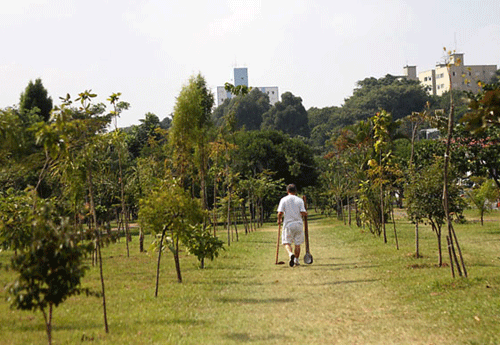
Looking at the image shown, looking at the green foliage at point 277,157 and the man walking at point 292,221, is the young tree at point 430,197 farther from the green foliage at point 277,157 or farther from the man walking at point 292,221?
the green foliage at point 277,157

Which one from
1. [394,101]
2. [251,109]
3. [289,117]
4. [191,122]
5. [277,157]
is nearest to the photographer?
[191,122]

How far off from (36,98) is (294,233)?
3716 cm

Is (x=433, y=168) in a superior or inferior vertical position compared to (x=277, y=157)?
inferior

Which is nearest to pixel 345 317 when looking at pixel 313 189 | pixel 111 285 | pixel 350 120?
pixel 111 285

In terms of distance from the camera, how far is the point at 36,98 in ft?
153

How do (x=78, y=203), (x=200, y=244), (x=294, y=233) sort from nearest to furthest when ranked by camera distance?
(x=200, y=244) → (x=294, y=233) → (x=78, y=203)

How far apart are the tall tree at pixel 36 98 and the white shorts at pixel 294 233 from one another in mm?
35818

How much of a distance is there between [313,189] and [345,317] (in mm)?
48702

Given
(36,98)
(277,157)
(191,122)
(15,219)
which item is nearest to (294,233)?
(15,219)

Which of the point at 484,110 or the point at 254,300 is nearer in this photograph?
the point at 484,110

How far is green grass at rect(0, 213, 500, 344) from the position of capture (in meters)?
8.14

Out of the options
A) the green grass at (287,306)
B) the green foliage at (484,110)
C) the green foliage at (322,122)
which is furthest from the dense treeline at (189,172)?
the green foliage at (322,122)

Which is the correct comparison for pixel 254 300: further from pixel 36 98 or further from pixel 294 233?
pixel 36 98

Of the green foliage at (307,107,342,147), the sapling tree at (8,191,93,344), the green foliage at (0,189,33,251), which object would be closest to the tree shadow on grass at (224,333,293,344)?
the sapling tree at (8,191,93,344)
